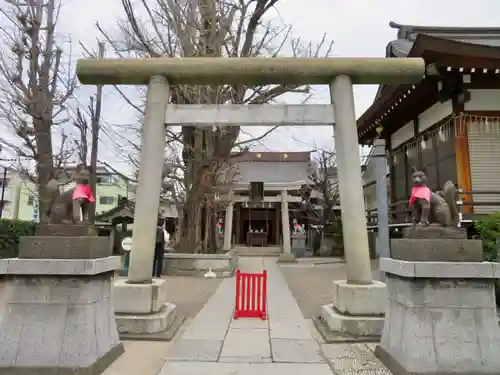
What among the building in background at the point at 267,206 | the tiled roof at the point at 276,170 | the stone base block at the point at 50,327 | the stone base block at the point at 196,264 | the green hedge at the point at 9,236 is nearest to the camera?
the stone base block at the point at 50,327

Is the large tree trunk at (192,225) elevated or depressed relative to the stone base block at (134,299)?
elevated

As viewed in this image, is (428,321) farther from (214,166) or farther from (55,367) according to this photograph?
(214,166)

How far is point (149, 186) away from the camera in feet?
19.8

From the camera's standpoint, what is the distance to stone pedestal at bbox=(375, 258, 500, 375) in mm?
3572

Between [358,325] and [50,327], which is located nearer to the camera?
[50,327]

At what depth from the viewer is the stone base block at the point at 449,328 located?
140 inches

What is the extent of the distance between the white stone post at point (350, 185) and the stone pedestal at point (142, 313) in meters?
2.96

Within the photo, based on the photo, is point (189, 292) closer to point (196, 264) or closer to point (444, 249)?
point (196, 264)

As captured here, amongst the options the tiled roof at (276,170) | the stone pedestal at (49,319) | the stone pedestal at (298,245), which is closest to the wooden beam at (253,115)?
the stone pedestal at (49,319)

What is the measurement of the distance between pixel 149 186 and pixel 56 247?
88.4 inches

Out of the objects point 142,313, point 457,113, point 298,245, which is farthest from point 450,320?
point 298,245

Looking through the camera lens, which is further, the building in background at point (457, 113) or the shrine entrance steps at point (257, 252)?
the shrine entrance steps at point (257, 252)

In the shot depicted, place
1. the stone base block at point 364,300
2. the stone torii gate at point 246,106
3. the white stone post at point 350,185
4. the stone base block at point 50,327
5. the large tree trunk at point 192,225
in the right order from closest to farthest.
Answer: the stone base block at point 50,327 < the stone base block at point 364,300 < the white stone post at point 350,185 < the stone torii gate at point 246,106 < the large tree trunk at point 192,225

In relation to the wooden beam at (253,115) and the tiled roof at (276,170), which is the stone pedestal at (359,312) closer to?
the wooden beam at (253,115)
